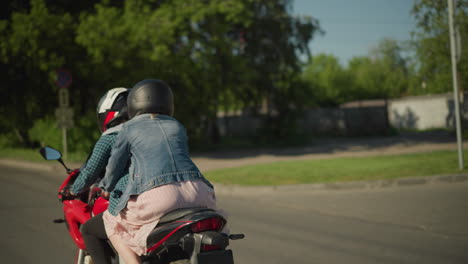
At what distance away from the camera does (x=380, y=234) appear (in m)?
6.29

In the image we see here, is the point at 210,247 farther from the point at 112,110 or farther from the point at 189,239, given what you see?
the point at 112,110

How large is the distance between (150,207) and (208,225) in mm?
355

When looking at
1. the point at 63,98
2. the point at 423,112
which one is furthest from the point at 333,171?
Answer: the point at 423,112

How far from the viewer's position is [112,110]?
135 inches

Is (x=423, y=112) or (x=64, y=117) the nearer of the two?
(x=64, y=117)

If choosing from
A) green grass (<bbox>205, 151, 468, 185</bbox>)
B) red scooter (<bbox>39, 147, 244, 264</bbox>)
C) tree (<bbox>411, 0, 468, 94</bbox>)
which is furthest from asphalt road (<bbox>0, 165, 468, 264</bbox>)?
tree (<bbox>411, 0, 468, 94</bbox>)

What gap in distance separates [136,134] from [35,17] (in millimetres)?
16766

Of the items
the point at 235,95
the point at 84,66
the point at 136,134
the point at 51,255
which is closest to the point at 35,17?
the point at 84,66

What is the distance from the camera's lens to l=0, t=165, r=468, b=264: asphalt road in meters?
5.35

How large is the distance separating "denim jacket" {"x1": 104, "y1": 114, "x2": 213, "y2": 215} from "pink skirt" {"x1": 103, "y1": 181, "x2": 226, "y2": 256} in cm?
4

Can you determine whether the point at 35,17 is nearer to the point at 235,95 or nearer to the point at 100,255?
the point at 235,95

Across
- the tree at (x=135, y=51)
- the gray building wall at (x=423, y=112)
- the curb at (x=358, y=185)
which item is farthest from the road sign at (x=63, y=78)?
the gray building wall at (x=423, y=112)

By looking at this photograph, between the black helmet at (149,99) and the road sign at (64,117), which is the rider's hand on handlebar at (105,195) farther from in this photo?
the road sign at (64,117)

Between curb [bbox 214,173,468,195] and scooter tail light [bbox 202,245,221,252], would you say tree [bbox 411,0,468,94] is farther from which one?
scooter tail light [bbox 202,245,221,252]
